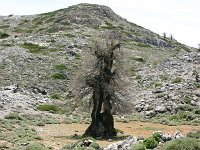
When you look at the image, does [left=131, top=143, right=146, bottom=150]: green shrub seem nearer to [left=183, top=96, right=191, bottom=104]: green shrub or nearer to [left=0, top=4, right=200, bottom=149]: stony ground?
[left=0, top=4, right=200, bottom=149]: stony ground

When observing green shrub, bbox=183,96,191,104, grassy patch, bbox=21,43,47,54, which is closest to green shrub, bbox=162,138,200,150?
green shrub, bbox=183,96,191,104

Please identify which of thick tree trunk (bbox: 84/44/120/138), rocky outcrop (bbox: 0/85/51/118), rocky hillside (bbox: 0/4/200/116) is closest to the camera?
thick tree trunk (bbox: 84/44/120/138)

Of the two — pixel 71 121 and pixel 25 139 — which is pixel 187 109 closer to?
pixel 71 121

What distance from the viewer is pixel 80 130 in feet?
147

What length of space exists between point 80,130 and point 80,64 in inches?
1323

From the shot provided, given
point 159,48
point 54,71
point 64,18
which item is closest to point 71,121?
point 54,71

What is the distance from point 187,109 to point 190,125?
7.77m

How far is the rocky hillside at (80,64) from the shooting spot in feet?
202

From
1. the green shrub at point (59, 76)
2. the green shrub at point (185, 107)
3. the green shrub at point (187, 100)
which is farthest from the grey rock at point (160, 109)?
the green shrub at point (59, 76)

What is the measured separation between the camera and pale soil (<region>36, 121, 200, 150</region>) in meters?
35.4

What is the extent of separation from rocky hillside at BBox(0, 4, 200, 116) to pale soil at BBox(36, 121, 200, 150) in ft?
10.5

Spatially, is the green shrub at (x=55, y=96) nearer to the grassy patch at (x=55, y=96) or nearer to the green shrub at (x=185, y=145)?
the grassy patch at (x=55, y=96)

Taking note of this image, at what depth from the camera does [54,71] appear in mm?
78188

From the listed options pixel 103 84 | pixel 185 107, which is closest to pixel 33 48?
pixel 185 107
